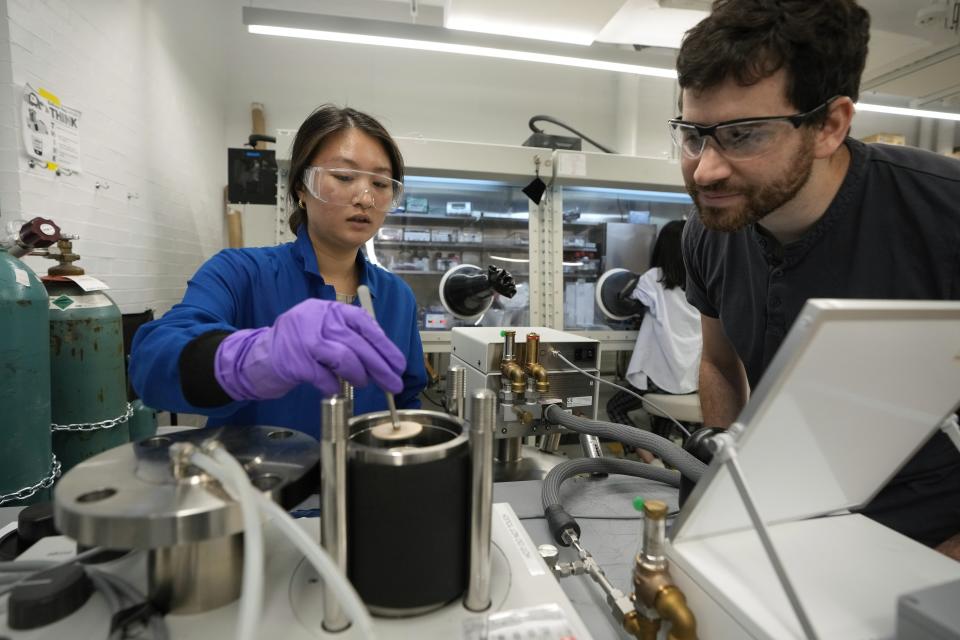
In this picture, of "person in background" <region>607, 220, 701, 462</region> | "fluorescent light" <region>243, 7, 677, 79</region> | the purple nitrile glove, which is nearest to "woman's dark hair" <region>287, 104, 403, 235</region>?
the purple nitrile glove

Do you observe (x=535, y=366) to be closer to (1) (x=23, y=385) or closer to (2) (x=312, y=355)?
(2) (x=312, y=355)

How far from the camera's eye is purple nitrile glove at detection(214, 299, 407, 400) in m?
0.60

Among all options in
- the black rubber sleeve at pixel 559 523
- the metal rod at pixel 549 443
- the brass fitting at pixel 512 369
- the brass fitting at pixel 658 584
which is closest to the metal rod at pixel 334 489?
the brass fitting at pixel 658 584

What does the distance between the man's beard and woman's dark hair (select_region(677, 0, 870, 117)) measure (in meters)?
0.07

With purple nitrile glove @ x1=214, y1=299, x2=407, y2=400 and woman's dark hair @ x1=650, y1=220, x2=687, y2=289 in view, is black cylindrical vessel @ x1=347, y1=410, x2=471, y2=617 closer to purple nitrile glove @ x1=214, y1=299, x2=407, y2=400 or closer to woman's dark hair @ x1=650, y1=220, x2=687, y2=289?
purple nitrile glove @ x1=214, y1=299, x2=407, y2=400

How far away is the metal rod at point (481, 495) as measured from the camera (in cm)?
41

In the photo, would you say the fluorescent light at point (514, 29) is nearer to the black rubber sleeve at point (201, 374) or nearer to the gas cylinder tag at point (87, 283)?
the gas cylinder tag at point (87, 283)

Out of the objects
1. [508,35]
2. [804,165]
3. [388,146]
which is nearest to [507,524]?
[804,165]

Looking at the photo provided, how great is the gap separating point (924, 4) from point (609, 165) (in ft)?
8.09

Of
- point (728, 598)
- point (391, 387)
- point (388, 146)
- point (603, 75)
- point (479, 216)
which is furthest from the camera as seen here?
point (603, 75)

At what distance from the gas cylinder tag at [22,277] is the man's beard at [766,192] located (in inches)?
65.6

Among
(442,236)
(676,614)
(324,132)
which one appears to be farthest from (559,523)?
(442,236)

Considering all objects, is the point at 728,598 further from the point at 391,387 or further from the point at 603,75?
the point at 603,75

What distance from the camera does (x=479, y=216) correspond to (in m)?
3.08
